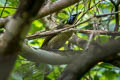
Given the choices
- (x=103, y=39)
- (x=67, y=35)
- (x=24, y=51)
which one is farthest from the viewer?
(x=67, y=35)

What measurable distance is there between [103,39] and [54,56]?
41 cm

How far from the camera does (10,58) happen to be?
862 millimetres

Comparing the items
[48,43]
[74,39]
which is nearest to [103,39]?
[74,39]

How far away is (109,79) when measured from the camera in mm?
2299

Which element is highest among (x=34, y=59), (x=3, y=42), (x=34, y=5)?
(x=34, y=5)

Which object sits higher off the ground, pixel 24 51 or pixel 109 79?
pixel 24 51

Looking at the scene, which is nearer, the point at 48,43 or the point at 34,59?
the point at 34,59

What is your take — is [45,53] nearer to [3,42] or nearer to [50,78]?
[50,78]

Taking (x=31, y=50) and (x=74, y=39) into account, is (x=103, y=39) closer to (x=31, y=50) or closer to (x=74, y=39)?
(x=31, y=50)

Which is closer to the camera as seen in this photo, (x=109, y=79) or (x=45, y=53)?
(x=45, y=53)

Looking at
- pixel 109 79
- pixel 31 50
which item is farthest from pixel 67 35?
pixel 31 50

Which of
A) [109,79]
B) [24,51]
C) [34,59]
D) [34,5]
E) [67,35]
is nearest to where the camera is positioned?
[34,5]

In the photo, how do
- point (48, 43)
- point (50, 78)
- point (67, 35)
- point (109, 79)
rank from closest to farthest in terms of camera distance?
point (109, 79) → point (50, 78) → point (67, 35) → point (48, 43)

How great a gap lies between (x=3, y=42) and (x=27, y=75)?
1277 millimetres
